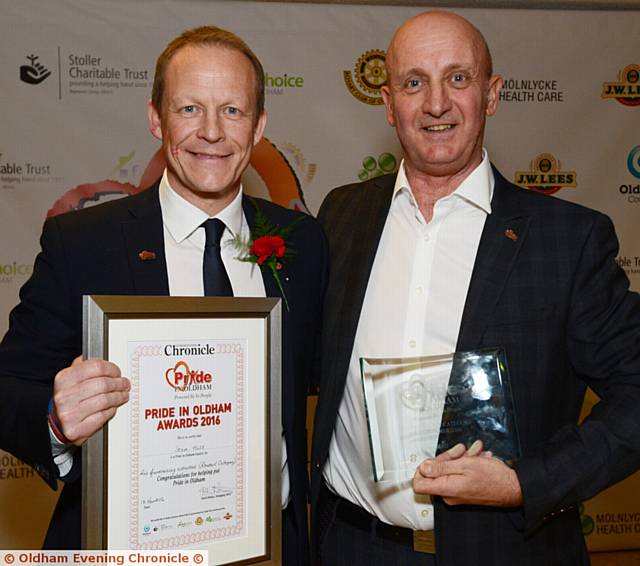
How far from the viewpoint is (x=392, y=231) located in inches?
102

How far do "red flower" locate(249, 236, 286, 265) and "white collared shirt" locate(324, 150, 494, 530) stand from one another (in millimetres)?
433

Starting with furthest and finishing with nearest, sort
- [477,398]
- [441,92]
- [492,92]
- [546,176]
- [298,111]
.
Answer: [546,176], [298,111], [492,92], [441,92], [477,398]

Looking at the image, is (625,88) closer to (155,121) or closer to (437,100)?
(437,100)

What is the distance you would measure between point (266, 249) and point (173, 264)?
10.9 inches

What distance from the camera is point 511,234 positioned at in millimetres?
2346

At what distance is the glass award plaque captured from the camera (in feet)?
6.56

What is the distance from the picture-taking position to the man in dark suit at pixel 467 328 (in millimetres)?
2148

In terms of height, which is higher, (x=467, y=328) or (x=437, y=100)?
(x=437, y=100)

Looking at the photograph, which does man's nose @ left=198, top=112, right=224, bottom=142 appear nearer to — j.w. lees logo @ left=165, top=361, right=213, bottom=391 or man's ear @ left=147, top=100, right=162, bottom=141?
man's ear @ left=147, top=100, right=162, bottom=141

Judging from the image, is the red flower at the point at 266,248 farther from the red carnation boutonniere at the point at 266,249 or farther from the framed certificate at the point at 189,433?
the framed certificate at the point at 189,433

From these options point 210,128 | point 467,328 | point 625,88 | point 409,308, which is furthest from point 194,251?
point 625,88

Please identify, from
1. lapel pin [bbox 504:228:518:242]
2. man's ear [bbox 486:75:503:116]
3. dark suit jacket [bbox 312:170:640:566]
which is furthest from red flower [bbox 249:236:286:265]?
man's ear [bbox 486:75:503:116]

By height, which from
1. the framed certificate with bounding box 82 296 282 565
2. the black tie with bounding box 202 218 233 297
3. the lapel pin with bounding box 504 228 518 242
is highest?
the lapel pin with bounding box 504 228 518 242

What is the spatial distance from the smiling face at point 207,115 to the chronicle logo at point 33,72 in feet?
9.66
